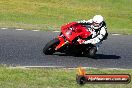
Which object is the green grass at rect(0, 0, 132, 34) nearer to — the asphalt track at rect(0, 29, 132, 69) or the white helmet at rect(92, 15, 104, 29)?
the asphalt track at rect(0, 29, 132, 69)

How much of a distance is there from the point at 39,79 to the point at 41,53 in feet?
14.0

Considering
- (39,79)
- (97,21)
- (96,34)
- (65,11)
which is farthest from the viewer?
(65,11)

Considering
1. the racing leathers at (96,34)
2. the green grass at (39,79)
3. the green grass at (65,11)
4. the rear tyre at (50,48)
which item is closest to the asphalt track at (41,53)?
the rear tyre at (50,48)

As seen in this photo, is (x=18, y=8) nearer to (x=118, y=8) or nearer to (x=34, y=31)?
(x=118, y=8)

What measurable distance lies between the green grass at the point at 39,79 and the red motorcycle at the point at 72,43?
8.30 ft

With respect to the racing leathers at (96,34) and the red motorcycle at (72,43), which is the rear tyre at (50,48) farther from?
the racing leathers at (96,34)

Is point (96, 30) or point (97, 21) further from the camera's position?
point (96, 30)

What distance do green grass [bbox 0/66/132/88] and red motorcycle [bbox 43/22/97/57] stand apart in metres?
2.53

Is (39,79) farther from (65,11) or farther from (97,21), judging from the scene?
(65,11)

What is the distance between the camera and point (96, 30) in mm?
14969

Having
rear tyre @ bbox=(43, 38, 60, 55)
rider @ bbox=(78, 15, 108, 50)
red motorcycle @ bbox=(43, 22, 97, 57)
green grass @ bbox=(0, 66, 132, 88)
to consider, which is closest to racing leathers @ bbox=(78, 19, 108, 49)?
rider @ bbox=(78, 15, 108, 50)

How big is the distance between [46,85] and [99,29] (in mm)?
5145

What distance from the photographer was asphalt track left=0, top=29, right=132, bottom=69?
1380 centimetres

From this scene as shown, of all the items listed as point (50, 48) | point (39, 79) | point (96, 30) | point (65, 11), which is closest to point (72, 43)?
point (50, 48)
